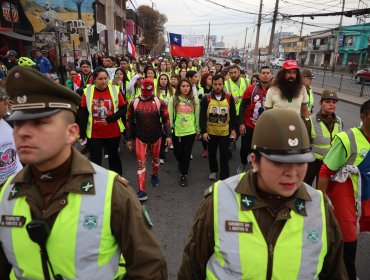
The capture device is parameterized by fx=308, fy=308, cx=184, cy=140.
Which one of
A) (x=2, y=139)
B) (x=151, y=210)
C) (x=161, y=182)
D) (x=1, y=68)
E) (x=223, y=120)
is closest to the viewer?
(x=2, y=139)

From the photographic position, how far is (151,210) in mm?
4543

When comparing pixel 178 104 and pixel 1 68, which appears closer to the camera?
pixel 178 104

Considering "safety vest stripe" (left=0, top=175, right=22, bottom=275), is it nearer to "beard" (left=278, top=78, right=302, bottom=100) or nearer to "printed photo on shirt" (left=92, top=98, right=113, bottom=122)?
"printed photo on shirt" (left=92, top=98, right=113, bottom=122)

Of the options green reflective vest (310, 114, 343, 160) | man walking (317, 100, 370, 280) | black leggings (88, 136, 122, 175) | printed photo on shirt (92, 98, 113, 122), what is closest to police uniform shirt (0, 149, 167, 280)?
man walking (317, 100, 370, 280)

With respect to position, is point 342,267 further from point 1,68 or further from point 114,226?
point 1,68

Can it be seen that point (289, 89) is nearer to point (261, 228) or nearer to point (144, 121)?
point (144, 121)

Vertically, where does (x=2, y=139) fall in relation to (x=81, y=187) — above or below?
below

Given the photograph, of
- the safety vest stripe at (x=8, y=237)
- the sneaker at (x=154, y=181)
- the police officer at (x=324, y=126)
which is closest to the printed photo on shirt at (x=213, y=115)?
the sneaker at (x=154, y=181)

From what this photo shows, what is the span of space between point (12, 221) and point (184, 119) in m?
4.08

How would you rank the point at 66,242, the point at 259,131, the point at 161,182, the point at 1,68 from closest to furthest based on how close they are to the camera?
the point at 66,242 < the point at 259,131 < the point at 161,182 < the point at 1,68

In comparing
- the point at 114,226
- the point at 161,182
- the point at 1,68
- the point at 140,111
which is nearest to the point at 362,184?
the point at 114,226

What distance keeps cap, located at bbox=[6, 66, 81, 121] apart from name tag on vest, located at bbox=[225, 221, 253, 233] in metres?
1.02

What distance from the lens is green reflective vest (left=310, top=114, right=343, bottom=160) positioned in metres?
3.84

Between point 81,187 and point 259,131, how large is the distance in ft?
3.06
